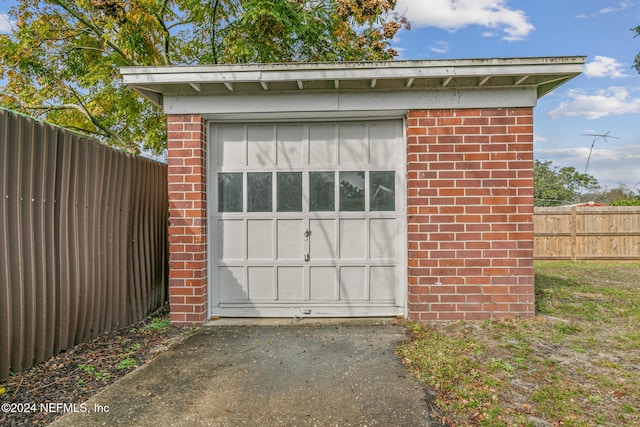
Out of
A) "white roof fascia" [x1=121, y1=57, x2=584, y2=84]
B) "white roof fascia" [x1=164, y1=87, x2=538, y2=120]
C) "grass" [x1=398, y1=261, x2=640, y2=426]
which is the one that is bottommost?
"grass" [x1=398, y1=261, x2=640, y2=426]

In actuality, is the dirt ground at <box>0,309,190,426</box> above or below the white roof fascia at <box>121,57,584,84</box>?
below

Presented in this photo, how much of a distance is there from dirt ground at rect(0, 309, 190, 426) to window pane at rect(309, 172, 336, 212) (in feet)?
7.09

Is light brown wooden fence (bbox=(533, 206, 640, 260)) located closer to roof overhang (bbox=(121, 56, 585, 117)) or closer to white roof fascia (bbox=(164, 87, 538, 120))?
roof overhang (bbox=(121, 56, 585, 117))

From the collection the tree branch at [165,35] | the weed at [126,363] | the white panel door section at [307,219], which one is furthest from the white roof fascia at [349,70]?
the tree branch at [165,35]

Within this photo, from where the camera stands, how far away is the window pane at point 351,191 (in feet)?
14.8

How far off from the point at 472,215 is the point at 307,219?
200 centimetres

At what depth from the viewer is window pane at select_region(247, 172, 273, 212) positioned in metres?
4.54

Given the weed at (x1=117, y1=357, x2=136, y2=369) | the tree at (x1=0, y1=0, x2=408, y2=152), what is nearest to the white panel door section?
the weed at (x1=117, y1=357, x2=136, y2=369)

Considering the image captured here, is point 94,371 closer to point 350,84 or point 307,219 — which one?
point 307,219

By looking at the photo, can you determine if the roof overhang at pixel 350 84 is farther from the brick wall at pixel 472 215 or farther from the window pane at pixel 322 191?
the window pane at pixel 322 191

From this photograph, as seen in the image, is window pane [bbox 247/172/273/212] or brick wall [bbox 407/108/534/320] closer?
brick wall [bbox 407/108/534/320]

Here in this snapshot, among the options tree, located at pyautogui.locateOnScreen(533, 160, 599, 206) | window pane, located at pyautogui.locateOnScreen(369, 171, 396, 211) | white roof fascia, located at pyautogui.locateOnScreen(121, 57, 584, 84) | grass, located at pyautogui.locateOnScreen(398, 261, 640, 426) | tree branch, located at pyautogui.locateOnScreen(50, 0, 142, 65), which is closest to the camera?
grass, located at pyautogui.locateOnScreen(398, 261, 640, 426)

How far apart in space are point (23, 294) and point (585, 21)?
614 inches

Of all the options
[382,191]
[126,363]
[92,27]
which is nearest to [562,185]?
[382,191]
